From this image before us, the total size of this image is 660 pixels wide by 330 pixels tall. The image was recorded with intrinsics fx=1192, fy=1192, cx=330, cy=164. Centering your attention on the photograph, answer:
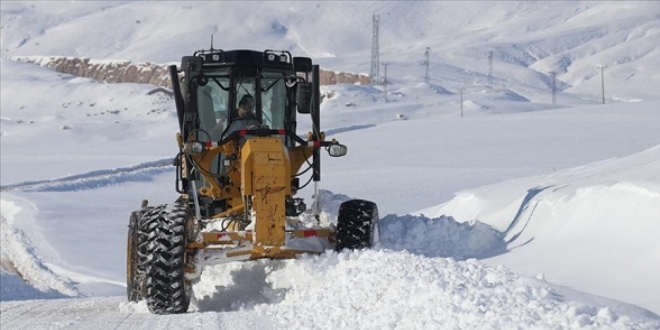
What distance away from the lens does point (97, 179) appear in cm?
3847

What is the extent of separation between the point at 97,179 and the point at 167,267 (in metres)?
28.7

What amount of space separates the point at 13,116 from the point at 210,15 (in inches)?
4027

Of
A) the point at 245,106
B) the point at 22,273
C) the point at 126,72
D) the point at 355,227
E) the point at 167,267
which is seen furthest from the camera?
the point at 126,72

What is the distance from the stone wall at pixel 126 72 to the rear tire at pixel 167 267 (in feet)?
342

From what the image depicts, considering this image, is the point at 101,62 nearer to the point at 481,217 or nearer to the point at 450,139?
the point at 450,139

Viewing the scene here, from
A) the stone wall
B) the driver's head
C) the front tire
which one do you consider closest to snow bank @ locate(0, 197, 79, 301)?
the front tire

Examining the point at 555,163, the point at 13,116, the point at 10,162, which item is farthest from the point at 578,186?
the point at 13,116

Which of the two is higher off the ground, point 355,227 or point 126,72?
point 355,227

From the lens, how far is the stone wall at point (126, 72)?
119 meters

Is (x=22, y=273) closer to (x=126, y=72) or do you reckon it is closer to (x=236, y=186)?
(x=236, y=186)

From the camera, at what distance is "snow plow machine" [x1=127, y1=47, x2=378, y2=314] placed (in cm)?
1067

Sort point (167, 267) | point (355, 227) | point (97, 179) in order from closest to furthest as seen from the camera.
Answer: point (167, 267) < point (355, 227) < point (97, 179)

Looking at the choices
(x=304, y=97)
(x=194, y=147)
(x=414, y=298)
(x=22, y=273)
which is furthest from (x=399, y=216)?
(x=22, y=273)

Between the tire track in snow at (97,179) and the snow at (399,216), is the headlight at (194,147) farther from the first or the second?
the tire track in snow at (97,179)
